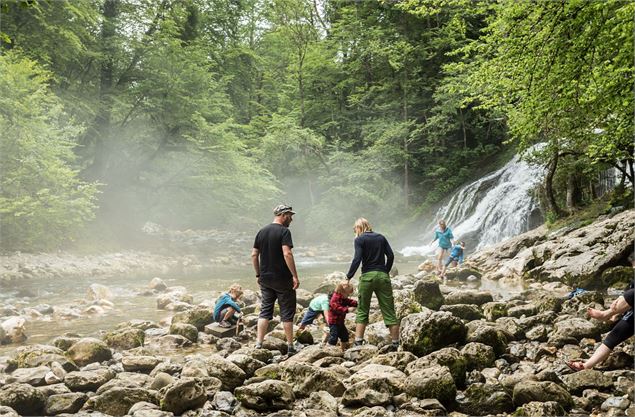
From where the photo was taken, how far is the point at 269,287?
6867mm

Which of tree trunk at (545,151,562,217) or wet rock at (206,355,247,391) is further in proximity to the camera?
tree trunk at (545,151,562,217)

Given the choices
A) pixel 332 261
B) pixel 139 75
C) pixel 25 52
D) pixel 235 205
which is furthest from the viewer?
pixel 235 205

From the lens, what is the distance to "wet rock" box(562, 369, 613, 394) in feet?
15.1

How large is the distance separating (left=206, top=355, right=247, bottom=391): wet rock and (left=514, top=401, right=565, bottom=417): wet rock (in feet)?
9.62

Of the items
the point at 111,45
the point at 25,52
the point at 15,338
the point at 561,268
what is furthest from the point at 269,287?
the point at 111,45

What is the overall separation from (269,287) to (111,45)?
22526 mm

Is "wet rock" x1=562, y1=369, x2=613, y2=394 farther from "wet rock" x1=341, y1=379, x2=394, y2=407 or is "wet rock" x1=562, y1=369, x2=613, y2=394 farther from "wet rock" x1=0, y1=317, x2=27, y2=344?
"wet rock" x1=0, y1=317, x2=27, y2=344

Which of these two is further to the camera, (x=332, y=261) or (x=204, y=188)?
(x=204, y=188)

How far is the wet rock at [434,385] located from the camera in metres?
4.61

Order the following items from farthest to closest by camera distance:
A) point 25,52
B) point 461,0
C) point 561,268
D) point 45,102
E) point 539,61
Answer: point 25,52 → point 45,102 → point 561,268 → point 461,0 → point 539,61

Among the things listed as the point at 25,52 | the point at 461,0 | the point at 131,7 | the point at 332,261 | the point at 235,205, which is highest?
the point at 131,7

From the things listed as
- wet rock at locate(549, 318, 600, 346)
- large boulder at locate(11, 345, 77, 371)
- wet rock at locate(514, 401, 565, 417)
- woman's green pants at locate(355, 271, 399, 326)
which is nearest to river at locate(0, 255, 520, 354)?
large boulder at locate(11, 345, 77, 371)

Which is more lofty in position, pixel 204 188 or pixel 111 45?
pixel 111 45

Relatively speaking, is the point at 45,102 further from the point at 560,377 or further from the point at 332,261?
the point at 560,377
